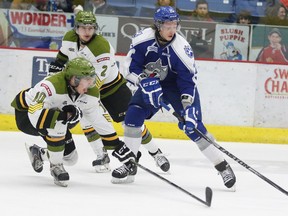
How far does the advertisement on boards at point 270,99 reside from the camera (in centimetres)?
702

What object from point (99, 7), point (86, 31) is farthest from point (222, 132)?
point (86, 31)

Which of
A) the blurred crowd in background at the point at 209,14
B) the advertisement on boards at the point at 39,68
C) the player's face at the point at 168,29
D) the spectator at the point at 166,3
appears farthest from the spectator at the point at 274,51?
the player's face at the point at 168,29

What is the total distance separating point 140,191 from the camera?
4.37 metres

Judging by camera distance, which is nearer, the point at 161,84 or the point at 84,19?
the point at 161,84

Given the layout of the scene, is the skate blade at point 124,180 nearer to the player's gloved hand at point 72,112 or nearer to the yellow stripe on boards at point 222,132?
the player's gloved hand at point 72,112

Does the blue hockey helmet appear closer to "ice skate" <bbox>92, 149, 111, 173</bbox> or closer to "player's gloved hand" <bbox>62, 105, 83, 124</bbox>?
"player's gloved hand" <bbox>62, 105, 83, 124</bbox>

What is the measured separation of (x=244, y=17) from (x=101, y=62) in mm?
2504

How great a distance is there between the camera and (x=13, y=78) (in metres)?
6.98

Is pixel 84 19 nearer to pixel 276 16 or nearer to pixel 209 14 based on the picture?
pixel 209 14

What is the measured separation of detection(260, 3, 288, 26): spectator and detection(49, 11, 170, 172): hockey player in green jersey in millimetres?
2338

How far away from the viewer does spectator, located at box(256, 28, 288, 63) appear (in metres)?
7.12

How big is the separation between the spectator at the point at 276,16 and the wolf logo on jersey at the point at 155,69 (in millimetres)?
2798

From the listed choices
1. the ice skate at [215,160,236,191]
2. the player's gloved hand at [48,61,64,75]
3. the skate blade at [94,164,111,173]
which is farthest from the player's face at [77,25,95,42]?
the ice skate at [215,160,236,191]

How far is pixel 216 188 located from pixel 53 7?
3.14 meters
